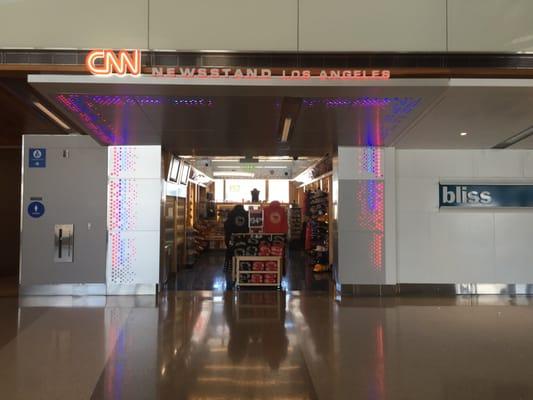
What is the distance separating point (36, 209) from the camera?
7230mm

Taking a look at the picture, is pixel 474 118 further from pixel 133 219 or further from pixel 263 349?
pixel 133 219

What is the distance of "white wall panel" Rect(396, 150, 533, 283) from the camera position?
760cm

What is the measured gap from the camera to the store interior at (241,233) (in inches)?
318

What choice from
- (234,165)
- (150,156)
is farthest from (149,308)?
(234,165)

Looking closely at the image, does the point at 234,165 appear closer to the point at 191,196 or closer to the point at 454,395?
the point at 191,196

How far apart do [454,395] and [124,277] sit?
577 centimetres

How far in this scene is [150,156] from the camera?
7414mm

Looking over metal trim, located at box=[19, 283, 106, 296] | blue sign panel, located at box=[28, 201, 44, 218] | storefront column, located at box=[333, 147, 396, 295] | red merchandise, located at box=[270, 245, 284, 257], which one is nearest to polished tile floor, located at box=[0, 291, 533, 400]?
metal trim, located at box=[19, 283, 106, 296]

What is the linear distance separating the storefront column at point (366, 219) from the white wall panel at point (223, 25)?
274cm

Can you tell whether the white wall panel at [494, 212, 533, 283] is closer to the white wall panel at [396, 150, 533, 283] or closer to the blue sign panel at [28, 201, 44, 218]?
the white wall panel at [396, 150, 533, 283]

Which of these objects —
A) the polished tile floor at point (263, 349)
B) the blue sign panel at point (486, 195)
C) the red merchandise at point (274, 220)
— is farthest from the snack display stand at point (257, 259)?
the blue sign panel at point (486, 195)

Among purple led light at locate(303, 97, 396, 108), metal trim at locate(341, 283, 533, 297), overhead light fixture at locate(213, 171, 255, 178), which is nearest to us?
purple led light at locate(303, 97, 396, 108)

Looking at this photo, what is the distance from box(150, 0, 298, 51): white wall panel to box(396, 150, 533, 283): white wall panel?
11.6 feet

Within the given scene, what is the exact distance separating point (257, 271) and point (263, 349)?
11.7ft
